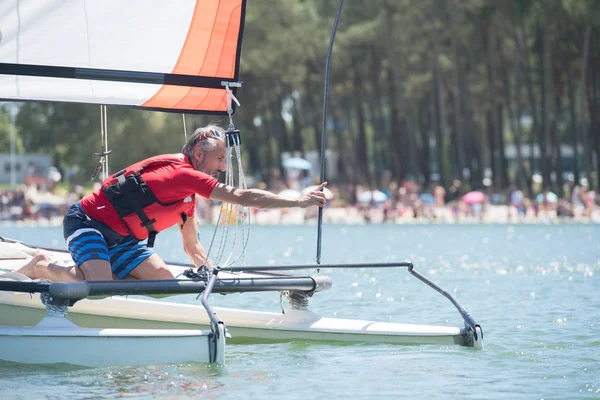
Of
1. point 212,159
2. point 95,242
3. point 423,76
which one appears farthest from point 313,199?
point 423,76

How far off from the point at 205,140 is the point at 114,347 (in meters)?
1.73

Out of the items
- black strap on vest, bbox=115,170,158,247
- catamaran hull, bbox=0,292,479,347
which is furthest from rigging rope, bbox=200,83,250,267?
catamaran hull, bbox=0,292,479,347

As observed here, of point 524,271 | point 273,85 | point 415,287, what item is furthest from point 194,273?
point 273,85

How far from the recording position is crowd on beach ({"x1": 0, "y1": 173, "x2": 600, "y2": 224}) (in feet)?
133

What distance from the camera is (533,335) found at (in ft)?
33.9

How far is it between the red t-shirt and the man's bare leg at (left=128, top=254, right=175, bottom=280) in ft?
1.18

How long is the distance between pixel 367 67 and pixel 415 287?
122ft

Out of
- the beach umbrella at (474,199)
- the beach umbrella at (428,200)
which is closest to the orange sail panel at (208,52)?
the beach umbrella at (474,199)

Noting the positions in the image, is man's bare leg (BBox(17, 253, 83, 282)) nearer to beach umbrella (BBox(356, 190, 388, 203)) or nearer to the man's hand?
the man's hand

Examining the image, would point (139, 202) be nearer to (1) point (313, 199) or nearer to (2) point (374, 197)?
(1) point (313, 199)

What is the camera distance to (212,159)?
850 cm

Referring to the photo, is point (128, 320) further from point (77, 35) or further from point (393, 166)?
point (393, 166)

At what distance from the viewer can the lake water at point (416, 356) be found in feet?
24.6

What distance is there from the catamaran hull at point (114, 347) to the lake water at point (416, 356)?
0.08m
